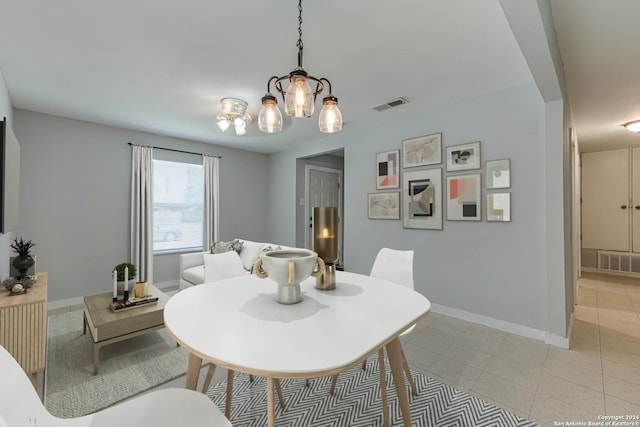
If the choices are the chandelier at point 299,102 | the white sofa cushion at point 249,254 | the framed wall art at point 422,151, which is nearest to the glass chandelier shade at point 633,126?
the framed wall art at point 422,151

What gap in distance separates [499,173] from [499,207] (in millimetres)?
328

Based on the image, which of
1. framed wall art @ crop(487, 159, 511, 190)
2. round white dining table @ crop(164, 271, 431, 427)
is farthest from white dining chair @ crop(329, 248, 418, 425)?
framed wall art @ crop(487, 159, 511, 190)

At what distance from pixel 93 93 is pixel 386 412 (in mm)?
3611

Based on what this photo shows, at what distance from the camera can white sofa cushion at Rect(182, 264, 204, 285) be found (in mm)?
A: 3264

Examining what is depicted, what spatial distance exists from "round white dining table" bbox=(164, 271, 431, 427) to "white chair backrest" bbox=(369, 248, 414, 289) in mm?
497

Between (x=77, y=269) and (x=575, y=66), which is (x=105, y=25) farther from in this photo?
(x=575, y=66)

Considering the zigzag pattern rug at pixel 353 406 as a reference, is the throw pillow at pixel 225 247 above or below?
above

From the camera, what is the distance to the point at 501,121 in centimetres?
268

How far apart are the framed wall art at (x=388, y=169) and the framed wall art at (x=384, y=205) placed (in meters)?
0.11

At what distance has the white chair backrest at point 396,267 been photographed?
1.89 m

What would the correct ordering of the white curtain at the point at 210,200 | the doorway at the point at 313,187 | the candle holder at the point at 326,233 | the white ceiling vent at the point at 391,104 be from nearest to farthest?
the candle holder at the point at 326,233, the white ceiling vent at the point at 391,104, the white curtain at the point at 210,200, the doorway at the point at 313,187

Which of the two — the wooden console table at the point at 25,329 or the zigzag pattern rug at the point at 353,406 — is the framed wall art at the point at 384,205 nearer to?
the zigzag pattern rug at the point at 353,406

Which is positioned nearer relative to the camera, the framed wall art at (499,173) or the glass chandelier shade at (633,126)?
the framed wall art at (499,173)

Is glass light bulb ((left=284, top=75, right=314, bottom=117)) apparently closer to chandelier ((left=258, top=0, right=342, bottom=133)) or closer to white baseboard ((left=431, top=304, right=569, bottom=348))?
chandelier ((left=258, top=0, right=342, bottom=133))
